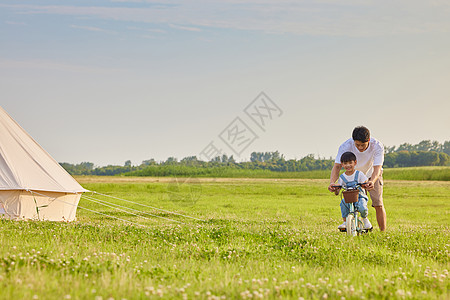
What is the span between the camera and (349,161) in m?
10.4

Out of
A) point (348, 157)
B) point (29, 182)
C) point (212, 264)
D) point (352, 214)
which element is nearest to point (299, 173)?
point (29, 182)

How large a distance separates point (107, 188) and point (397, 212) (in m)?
24.9

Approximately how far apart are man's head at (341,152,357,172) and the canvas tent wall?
866 cm

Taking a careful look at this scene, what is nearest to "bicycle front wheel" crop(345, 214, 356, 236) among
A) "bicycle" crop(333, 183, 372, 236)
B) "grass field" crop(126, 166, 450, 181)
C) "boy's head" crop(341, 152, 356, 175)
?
"bicycle" crop(333, 183, 372, 236)

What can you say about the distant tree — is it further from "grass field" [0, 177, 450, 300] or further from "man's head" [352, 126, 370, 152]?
"man's head" [352, 126, 370, 152]

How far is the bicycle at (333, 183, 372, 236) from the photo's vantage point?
10.1 meters

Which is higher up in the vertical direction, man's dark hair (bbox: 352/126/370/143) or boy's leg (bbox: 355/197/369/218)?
man's dark hair (bbox: 352/126/370/143)

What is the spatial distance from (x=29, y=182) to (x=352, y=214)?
943 centimetres

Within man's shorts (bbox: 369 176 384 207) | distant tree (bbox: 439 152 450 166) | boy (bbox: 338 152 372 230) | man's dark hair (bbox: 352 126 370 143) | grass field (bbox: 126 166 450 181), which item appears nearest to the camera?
boy (bbox: 338 152 372 230)

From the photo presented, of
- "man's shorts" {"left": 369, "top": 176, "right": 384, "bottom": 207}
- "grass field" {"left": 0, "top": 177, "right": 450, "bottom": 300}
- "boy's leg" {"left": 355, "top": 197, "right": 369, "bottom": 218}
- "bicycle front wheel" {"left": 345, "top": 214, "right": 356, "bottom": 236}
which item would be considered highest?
"man's shorts" {"left": 369, "top": 176, "right": 384, "bottom": 207}

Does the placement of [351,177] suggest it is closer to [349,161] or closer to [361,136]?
[349,161]

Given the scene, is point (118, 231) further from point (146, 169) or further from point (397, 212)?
point (146, 169)

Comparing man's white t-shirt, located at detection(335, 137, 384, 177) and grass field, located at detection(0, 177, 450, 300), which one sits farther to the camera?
man's white t-shirt, located at detection(335, 137, 384, 177)

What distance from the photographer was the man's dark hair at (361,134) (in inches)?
417
